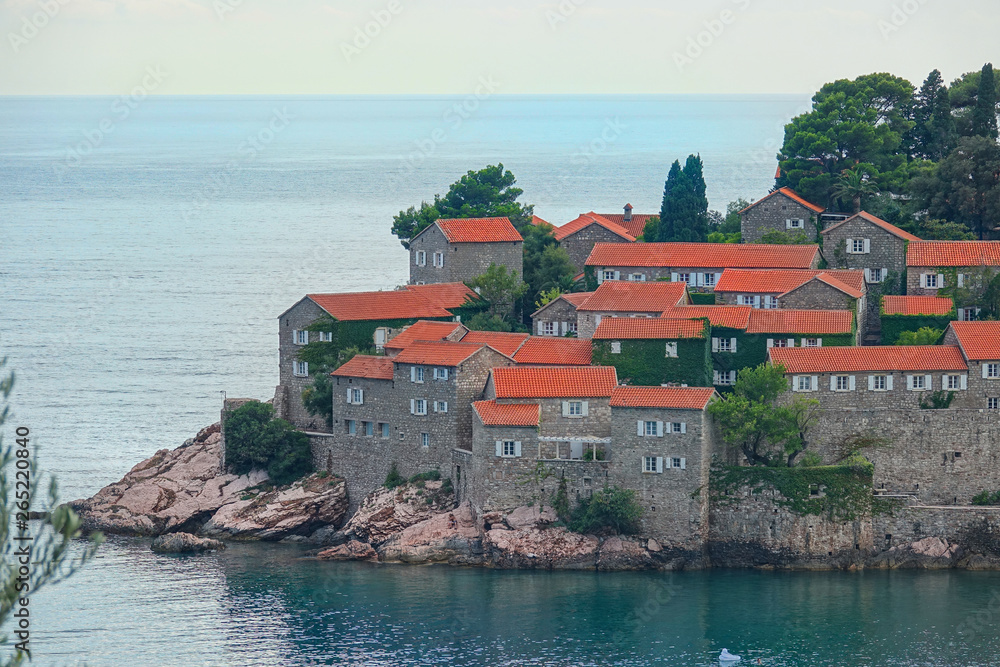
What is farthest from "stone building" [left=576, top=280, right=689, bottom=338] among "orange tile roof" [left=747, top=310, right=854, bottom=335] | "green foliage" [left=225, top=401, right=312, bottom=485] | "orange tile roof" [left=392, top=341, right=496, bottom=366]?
"green foliage" [left=225, top=401, right=312, bottom=485]

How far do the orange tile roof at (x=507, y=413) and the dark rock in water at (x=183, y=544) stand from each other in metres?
13.6

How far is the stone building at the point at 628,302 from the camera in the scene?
86.1 metres

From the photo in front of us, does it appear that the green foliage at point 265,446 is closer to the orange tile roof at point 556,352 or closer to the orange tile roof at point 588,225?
the orange tile roof at point 556,352

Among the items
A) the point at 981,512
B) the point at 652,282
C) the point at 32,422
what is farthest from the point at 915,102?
the point at 32,422

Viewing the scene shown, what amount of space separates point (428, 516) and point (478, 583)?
18.9 ft

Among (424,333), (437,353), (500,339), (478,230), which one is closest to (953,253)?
(500,339)

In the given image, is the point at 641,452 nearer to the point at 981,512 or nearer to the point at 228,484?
the point at 981,512

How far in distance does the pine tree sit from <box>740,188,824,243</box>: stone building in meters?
10.9

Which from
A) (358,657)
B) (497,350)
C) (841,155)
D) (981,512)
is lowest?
(358,657)

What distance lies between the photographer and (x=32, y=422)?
349ft

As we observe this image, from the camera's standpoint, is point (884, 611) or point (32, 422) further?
point (32, 422)

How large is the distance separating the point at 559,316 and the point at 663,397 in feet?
47.9

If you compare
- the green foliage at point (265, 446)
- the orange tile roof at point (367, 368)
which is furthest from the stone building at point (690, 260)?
the green foliage at point (265, 446)

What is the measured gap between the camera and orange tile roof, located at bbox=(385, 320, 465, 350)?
3354 inches
